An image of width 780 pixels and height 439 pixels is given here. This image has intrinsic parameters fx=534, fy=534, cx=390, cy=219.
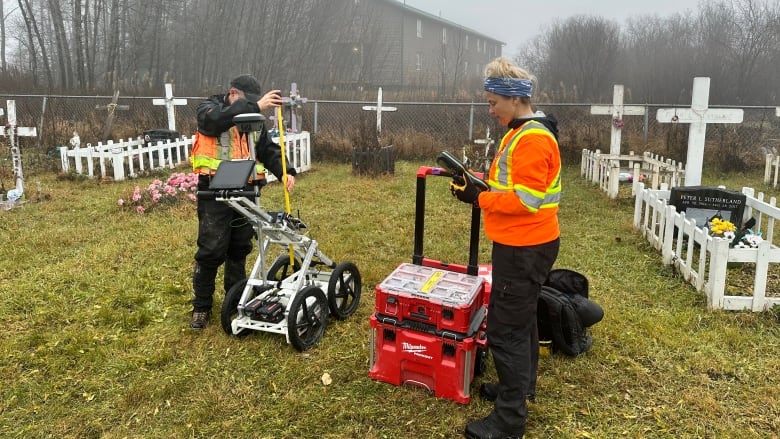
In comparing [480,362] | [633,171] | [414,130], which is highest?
[414,130]

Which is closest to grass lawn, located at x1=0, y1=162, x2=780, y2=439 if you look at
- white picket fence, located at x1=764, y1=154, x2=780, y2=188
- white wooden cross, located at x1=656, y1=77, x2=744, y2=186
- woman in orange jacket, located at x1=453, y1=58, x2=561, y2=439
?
woman in orange jacket, located at x1=453, y1=58, x2=561, y2=439

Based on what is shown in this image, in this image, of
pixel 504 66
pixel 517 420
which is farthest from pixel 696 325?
pixel 504 66

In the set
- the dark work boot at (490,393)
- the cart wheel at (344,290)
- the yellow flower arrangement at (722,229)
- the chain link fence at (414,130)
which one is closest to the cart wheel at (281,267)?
the cart wheel at (344,290)

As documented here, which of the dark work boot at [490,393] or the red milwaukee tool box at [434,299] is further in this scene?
the dark work boot at [490,393]

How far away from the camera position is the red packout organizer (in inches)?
124

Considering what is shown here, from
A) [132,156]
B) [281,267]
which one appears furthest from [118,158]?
[281,267]

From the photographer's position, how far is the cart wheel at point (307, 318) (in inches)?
148

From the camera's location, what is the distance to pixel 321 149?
14.3m

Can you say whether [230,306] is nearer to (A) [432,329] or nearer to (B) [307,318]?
(B) [307,318]

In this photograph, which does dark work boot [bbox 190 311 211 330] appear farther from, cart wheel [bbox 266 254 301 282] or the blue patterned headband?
the blue patterned headband

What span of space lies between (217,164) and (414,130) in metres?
12.5

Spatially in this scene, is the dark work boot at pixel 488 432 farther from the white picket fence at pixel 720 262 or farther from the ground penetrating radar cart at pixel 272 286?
the white picket fence at pixel 720 262

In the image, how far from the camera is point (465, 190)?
2861 millimetres

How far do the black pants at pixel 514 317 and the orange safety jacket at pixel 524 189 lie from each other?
0.08m
